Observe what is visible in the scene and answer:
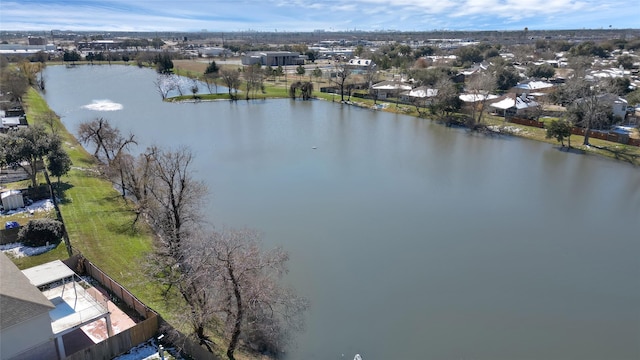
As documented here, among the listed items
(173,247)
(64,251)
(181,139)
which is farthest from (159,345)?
(181,139)

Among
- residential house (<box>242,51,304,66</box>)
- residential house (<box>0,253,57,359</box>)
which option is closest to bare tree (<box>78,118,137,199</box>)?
residential house (<box>0,253,57,359</box>)

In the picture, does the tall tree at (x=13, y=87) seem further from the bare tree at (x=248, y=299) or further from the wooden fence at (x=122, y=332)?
the bare tree at (x=248, y=299)

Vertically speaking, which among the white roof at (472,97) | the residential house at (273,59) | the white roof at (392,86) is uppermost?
the residential house at (273,59)

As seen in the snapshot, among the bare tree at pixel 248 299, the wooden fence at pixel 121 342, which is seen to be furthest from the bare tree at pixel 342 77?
the wooden fence at pixel 121 342

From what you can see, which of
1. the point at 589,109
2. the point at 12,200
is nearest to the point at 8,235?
the point at 12,200

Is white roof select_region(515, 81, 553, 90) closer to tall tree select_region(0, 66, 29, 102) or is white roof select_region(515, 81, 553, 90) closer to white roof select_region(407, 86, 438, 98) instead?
white roof select_region(407, 86, 438, 98)
